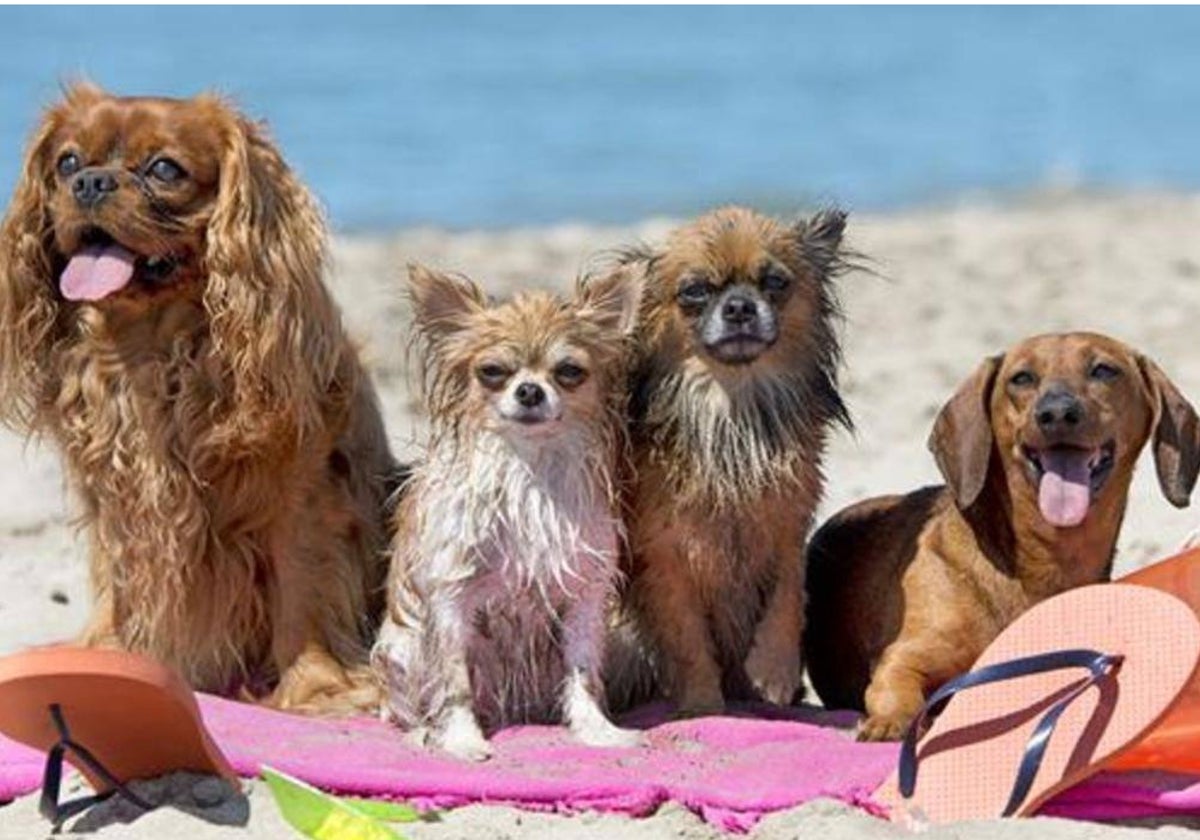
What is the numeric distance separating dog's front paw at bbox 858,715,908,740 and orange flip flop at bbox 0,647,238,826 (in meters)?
1.40

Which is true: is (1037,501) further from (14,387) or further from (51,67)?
(51,67)

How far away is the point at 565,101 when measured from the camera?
30.3m

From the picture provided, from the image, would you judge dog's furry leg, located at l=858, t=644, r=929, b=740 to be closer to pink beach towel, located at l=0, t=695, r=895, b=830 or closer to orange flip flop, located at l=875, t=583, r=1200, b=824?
pink beach towel, located at l=0, t=695, r=895, b=830

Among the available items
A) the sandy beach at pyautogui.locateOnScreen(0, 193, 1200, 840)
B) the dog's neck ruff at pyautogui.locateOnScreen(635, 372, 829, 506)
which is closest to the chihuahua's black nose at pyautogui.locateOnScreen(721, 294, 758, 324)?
the dog's neck ruff at pyautogui.locateOnScreen(635, 372, 829, 506)

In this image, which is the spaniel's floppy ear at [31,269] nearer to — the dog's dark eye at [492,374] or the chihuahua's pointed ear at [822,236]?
the dog's dark eye at [492,374]

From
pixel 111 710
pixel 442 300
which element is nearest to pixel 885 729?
pixel 442 300

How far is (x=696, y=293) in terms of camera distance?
21.1ft

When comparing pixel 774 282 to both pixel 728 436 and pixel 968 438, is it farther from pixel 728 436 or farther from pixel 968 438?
pixel 968 438

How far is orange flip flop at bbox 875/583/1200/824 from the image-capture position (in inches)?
217

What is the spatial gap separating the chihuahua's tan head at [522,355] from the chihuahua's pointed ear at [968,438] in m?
0.75

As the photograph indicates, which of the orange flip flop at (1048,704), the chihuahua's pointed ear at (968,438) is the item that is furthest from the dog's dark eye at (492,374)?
the orange flip flop at (1048,704)

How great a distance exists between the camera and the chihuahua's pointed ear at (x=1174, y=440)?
634cm

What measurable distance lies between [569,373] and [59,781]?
140 centimetres

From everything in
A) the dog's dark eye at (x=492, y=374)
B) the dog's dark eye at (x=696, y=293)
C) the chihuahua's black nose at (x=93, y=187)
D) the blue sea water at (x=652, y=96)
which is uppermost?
the blue sea water at (x=652, y=96)
